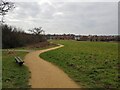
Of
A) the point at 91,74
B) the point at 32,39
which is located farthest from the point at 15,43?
the point at 91,74

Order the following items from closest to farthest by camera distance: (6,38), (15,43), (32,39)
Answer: (6,38) → (15,43) → (32,39)

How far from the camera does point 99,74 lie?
45.8ft

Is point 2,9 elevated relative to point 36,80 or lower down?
elevated

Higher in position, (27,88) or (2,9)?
(2,9)

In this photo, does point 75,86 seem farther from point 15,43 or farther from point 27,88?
point 15,43

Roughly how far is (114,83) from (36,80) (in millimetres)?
3494

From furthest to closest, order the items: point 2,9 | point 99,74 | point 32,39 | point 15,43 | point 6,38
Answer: point 32,39 < point 15,43 < point 6,38 < point 2,9 < point 99,74

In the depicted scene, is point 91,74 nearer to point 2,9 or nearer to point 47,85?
point 47,85

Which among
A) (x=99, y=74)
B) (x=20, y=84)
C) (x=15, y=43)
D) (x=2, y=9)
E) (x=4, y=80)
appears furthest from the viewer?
(x=15, y=43)

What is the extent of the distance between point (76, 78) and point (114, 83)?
2196mm

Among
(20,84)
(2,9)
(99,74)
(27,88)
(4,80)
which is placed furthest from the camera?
(2,9)

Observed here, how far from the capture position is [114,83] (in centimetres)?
1146

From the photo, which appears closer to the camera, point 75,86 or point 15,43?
point 75,86

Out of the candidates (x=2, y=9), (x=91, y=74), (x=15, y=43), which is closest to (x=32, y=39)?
(x=15, y=43)
